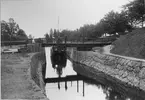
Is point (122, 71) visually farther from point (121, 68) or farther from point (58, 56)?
point (58, 56)

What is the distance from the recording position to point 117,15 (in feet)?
121

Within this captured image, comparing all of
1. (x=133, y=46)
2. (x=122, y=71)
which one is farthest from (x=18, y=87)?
(x=133, y=46)

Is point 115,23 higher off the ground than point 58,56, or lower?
higher

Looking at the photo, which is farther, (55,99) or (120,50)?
(120,50)

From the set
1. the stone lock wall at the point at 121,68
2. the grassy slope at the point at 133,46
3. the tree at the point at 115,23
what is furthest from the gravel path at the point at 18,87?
the tree at the point at 115,23

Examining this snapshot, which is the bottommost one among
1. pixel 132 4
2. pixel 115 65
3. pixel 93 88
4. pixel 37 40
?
pixel 93 88

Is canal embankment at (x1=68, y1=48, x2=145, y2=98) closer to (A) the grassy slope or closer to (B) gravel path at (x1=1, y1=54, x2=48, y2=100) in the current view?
(A) the grassy slope

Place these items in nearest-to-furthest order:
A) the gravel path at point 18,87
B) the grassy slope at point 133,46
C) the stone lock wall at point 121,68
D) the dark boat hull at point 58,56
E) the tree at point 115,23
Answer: the gravel path at point 18,87
the stone lock wall at point 121,68
the grassy slope at point 133,46
the dark boat hull at point 58,56
the tree at point 115,23

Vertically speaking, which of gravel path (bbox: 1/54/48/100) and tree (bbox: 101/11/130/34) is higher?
tree (bbox: 101/11/130/34)

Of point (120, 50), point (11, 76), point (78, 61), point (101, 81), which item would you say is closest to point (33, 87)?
point (11, 76)

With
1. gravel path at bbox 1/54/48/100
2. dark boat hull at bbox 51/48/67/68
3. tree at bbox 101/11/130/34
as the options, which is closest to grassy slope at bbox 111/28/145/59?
gravel path at bbox 1/54/48/100

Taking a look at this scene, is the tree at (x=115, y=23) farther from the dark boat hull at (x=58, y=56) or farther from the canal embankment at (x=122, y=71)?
the canal embankment at (x=122, y=71)

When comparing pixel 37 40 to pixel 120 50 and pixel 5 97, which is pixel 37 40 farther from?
pixel 5 97

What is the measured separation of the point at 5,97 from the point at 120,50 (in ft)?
55.4
